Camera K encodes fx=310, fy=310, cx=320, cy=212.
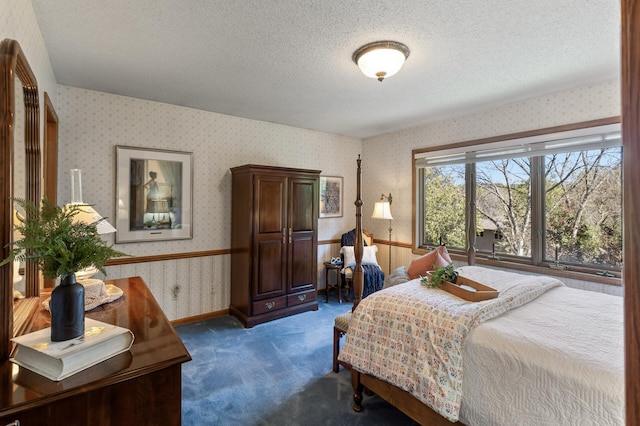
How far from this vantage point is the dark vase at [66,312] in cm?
108

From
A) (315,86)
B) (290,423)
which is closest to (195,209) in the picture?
(315,86)

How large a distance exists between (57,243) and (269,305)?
9.45 feet

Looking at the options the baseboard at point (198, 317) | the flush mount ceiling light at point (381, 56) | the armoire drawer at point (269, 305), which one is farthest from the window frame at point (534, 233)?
the baseboard at point (198, 317)

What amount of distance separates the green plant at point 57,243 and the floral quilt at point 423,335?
5.17 ft

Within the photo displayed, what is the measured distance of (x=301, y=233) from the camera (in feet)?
13.3

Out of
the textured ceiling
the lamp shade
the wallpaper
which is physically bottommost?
the lamp shade

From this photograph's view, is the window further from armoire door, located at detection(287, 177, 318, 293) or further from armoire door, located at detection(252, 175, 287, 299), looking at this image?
armoire door, located at detection(252, 175, 287, 299)

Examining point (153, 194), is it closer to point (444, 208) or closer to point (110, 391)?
point (110, 391)

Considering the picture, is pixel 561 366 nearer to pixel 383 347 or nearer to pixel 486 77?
pixel 383 347

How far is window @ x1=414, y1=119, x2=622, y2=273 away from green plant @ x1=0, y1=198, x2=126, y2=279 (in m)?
Answer: 3.42

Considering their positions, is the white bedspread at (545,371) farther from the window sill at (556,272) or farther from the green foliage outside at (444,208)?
the green foliage outside at (444,208)

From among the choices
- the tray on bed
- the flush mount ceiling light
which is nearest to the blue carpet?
the tray on bed

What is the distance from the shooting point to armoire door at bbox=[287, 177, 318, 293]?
398 cm

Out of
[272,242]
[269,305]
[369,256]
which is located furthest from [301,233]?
[369,256]
